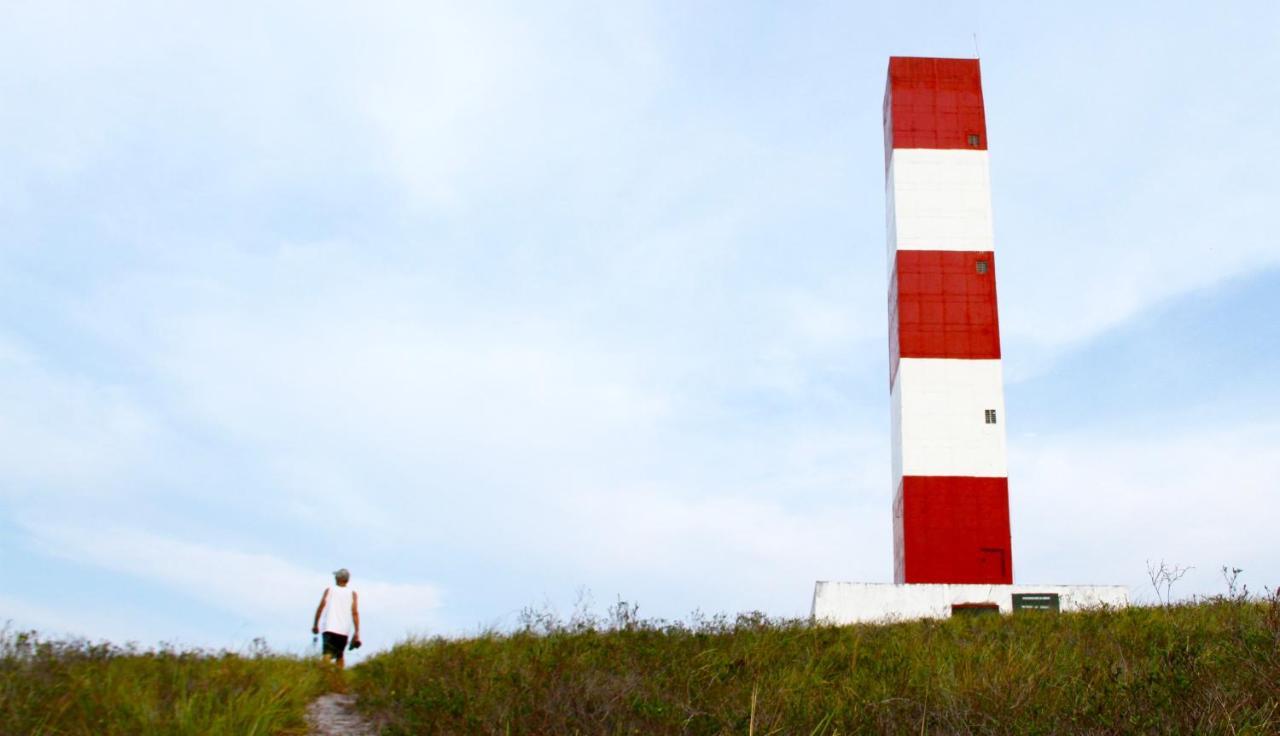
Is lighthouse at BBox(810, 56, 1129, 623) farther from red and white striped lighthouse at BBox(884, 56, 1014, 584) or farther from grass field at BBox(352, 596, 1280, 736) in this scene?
grass field at BBox(352, 596, 1280, 736)

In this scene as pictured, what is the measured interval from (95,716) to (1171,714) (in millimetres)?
6759

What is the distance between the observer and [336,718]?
8.30m

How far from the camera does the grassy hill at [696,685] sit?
23.5 feet

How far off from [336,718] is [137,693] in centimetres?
152

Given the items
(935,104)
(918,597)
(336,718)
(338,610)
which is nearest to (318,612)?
(338,610)

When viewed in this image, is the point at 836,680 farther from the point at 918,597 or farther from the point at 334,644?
the point at 918,597

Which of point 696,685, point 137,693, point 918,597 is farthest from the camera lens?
point 918,597

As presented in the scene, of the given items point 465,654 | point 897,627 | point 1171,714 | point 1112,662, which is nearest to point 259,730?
point 465,654

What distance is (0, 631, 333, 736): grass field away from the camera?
6.79 meters

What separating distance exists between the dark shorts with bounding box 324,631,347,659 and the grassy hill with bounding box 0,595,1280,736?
5.01ft

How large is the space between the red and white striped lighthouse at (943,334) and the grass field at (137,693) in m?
14.5

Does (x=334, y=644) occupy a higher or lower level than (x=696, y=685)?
higher

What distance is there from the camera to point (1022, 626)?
40.9 ft

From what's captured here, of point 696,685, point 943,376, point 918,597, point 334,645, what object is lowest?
point 696,685
